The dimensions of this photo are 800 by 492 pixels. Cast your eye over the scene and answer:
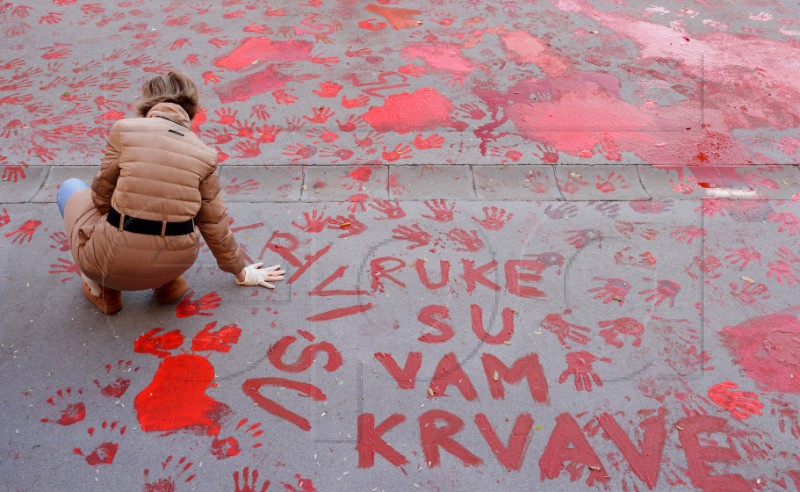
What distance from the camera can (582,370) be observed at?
262 cm

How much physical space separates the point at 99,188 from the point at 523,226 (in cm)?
206

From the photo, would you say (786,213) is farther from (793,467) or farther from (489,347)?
(489,347)

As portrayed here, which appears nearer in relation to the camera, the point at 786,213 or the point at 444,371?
the point at 444,371

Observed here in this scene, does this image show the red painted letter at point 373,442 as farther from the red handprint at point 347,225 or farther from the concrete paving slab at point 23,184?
the concrete paving slab at point 23,184

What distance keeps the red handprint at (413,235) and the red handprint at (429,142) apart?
0.77 m

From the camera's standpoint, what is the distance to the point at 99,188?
93.8 inches

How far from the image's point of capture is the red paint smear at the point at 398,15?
17.3ft

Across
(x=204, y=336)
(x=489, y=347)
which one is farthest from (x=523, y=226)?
(x=204, y=336)

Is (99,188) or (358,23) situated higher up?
(99,188)

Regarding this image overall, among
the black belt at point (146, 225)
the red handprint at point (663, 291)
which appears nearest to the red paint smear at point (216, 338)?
the black belt at point (146, 225)

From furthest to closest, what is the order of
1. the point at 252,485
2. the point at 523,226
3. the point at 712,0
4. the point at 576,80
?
the point at 712,0
the point at 576,80
the point at 523,226
the point at 252,485

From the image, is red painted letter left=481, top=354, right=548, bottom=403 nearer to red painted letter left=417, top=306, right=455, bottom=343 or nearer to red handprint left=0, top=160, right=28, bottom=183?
red painted letter left=417, top=306, right=455, bottom=343

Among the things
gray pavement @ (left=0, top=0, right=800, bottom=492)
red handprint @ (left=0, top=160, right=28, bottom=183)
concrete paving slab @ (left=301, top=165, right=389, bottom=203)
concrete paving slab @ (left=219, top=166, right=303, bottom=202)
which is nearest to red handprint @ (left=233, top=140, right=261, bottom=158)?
gray pavement @ (left=0, top=0, right=800, bottom=492)

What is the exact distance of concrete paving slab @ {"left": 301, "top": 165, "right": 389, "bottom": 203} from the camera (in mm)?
3570
